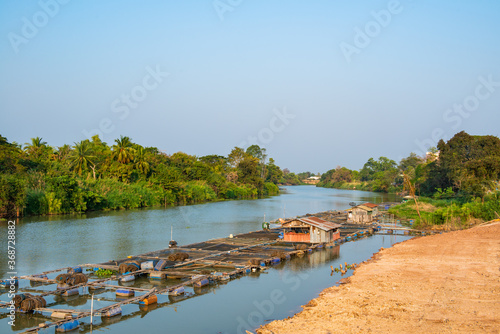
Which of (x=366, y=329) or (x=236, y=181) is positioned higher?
(x=236, y=181)

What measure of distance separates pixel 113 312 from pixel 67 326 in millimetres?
1807

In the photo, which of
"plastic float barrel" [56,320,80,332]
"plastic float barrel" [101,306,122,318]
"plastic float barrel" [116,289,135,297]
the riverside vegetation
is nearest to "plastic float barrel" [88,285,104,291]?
"plastic float barrel" [116,289,135,297]

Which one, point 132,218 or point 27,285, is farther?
point 132,218

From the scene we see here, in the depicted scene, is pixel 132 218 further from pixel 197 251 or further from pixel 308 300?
pixel 308 300

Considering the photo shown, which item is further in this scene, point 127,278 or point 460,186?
point 460,186

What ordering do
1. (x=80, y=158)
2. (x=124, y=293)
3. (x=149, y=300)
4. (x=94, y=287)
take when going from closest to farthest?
1. (x=149, y=300)
2. (x=124, y=293)
3. (x=94, y=287)
4. (x=80, y=158)

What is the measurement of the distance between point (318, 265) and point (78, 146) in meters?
47.4

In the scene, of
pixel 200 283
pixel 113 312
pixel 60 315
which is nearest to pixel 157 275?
pixel 200 283

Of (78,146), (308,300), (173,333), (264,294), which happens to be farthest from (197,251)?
(78,146)

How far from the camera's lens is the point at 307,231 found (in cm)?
3266

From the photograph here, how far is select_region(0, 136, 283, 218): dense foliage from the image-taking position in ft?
154

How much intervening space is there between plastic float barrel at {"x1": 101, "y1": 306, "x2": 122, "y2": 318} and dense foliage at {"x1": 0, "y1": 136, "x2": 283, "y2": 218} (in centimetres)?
3123

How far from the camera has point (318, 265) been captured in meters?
25.6

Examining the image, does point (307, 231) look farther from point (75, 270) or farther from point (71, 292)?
point (71, 292)
